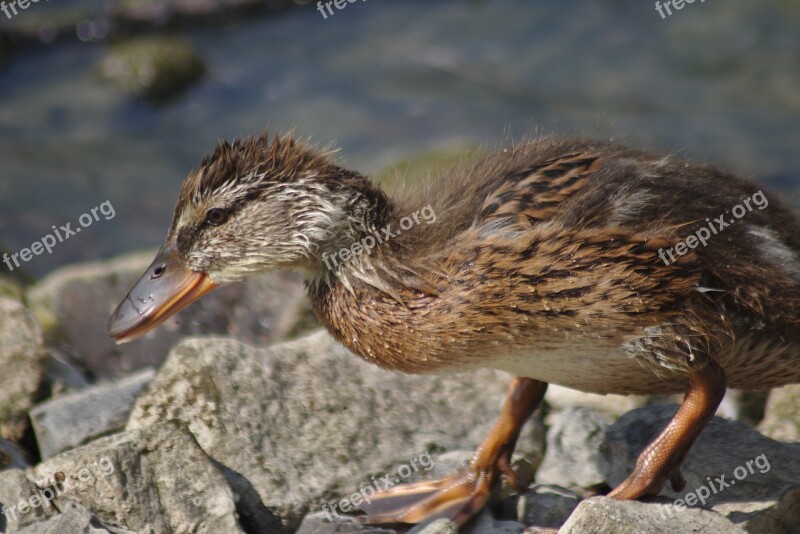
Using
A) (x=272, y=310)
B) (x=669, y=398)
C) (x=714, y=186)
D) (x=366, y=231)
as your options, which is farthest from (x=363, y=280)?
(x=272, y=310)

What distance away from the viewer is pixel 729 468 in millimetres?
5391

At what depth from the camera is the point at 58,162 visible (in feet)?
41.0

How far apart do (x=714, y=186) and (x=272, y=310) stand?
4.43 meters

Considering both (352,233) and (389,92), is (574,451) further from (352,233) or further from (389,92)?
(389,92)

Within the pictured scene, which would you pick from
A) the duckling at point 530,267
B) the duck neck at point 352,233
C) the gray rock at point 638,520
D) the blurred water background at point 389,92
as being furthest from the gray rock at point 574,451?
the blurred water background at point 389,92

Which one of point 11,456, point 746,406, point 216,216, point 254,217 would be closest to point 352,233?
point 254,217

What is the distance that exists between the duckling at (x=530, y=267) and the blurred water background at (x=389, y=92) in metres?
6.02

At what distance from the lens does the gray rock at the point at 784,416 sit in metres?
6.23
